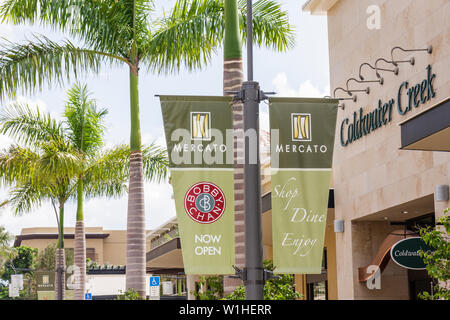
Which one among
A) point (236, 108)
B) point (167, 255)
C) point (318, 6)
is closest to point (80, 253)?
point (167, 255)

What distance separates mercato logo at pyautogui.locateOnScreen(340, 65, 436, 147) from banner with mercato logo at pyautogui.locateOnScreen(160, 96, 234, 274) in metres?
7.04

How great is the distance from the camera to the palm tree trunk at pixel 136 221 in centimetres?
2103

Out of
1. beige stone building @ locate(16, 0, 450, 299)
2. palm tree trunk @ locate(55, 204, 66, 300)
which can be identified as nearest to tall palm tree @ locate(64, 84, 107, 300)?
palm tree trunk @ locate(55, 204, 66, 300)

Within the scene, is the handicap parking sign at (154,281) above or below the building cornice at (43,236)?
below

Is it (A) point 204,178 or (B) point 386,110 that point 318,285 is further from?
(A) point 204,178

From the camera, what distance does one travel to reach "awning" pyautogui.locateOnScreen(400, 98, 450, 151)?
11242 mm

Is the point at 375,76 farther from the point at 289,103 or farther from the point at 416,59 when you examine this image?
the point at 289,103

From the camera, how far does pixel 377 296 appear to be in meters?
20.8

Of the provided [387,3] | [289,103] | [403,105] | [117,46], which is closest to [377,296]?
[403,105]

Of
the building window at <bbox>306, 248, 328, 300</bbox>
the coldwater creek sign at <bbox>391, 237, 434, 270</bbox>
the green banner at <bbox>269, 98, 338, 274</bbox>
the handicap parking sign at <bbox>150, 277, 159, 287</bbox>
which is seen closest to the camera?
the green banner at <bbox>269, 98, 338, 274</bbox>

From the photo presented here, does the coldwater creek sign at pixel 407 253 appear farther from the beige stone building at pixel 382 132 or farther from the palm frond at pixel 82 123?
the palm frond at pixel 82 123

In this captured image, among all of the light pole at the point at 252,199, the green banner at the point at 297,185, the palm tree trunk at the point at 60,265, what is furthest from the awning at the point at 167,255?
the light pole at the point at 252,199

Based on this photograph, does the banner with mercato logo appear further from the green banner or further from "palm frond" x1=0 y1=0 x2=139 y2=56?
"palm frond" x1=0 y1=0 x2=139 y2=56

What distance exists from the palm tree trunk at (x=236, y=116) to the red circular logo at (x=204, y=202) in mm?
3312
